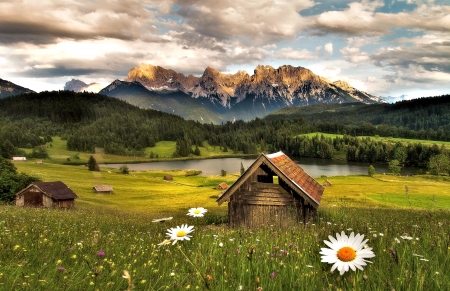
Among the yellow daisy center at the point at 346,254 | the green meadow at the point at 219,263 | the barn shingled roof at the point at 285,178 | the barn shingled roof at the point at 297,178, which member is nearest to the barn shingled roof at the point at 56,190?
the barn shingled roof at the point at 285,178

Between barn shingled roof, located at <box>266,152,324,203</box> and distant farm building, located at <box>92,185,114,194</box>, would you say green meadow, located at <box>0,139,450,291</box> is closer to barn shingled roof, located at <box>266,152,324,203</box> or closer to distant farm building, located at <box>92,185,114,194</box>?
barn shingled roof, located at <box>266,152,324,203</box>

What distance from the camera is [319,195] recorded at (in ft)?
80.3

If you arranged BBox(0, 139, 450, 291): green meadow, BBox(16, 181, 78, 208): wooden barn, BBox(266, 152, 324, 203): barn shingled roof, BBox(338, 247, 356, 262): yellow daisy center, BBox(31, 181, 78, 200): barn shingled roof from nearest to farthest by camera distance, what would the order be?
BBox(338, 247, 356, 262): yellow daisy center < BBox(0, 139, 450, 291): green meadow < BBox(266, 152, 324, 203): barn shingled roof < BBox(16, 181, 78, 208): wooden barn < BBox(31, 181, 78, 200): barn shingled roof

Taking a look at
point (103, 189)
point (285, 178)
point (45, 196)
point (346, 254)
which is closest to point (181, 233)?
point (346, 254)

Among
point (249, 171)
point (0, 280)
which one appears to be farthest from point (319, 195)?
point (0, 280)

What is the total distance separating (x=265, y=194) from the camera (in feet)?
78.5

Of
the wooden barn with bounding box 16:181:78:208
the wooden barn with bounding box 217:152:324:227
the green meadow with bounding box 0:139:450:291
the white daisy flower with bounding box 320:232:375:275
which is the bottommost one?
the wooden barn with bounding box 16:181:78:208

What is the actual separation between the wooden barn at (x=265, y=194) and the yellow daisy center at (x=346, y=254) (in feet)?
67.5

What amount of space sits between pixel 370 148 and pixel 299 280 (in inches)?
8458

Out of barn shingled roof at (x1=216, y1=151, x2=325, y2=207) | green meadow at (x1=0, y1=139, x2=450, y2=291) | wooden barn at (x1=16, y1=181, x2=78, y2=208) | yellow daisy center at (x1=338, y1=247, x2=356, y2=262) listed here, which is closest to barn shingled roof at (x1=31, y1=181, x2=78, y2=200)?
wooden barn at (x1=16, y1=181, x2=78, y2=208)

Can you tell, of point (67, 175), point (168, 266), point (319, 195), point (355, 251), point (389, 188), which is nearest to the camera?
point (355, 251)

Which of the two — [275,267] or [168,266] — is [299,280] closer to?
[275,267]

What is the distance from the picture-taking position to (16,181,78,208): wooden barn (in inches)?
2525

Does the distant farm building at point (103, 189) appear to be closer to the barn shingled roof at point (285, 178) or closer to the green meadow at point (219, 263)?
the barn shingled roof at point (285, 178)
